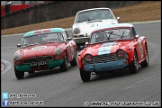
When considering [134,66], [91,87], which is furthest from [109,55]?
[91,87]

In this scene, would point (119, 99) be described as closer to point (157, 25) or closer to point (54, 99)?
point (54, 99)

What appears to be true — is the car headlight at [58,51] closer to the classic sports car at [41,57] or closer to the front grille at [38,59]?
the classic sports car at [41,57]

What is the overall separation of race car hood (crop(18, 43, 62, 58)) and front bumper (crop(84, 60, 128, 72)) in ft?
9.43

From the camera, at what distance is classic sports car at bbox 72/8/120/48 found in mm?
21156

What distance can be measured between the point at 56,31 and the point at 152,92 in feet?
25.0

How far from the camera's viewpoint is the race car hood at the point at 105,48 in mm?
12188

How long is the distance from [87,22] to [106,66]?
32.1 feet

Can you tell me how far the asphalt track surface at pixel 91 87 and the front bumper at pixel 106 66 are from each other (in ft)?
0.83

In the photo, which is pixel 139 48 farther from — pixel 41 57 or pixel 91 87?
pixel 41 57

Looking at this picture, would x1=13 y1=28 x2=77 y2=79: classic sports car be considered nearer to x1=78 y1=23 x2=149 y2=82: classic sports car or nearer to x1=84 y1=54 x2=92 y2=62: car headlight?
x1=78 y1=23 x2=149 y2=82: classic sports car

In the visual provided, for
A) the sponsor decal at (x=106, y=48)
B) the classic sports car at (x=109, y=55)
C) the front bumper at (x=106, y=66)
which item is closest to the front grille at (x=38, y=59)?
the classic sports car at (x=109, y=55)

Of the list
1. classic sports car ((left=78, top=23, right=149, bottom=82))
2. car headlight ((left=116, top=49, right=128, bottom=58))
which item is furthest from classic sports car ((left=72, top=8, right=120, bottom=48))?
car headlight ((left=116, top=49, right=128, bottom=58))

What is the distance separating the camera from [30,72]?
15633 mm

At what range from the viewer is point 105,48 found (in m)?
12.4
